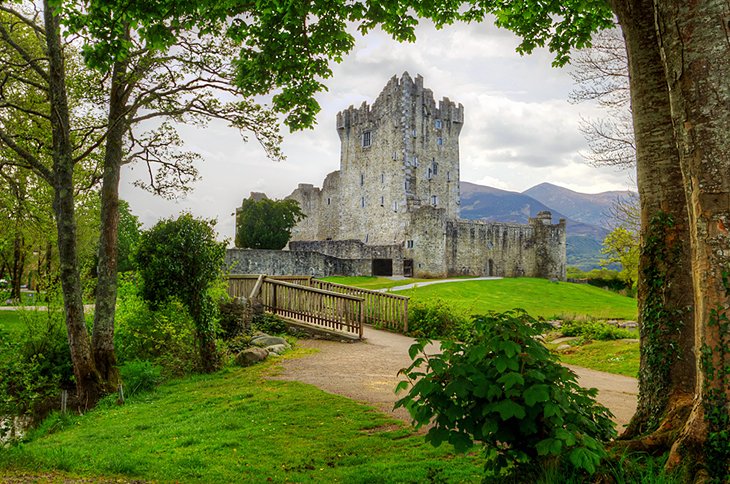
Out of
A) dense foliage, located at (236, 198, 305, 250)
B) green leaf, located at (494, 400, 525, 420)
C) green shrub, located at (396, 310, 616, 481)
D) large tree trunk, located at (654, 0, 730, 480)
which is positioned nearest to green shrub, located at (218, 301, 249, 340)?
green shrub, located at (396, 310, 616, 481)

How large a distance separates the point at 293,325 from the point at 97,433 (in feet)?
29.8

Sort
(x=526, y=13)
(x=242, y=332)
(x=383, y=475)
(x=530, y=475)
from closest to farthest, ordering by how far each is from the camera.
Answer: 1. (x=530, y=475)
2. (x=383, y=475)
3. (x=526, y=13)
4. (x=242, y=332)

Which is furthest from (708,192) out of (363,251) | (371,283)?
(363,251)

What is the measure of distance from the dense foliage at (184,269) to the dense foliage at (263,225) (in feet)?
134

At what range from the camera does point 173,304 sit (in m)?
14.0

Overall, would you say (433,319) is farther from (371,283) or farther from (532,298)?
(371,283)

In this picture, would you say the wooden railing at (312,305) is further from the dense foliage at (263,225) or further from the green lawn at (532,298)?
the dense foliage at (263,225)

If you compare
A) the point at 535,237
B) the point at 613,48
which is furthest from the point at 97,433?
the point at 535,237

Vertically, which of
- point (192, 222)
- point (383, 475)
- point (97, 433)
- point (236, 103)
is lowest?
point (97, 433)

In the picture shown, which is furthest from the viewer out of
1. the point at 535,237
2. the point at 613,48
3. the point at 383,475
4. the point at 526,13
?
the point at 535,237

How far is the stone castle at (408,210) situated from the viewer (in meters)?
49.8

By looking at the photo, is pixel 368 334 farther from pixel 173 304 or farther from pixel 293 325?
pixel 173 304

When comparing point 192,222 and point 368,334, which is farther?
point 368,334

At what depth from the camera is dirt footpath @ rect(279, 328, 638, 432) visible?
354 inches
